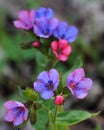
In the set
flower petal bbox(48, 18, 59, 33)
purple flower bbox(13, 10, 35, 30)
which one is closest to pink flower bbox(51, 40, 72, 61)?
flower petal bbox(48, 18, 59, 33)

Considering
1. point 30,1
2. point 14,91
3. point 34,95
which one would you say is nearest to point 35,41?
point 34,95

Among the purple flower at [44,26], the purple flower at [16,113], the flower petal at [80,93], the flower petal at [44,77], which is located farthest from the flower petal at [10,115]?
the purple flower at [44,26]

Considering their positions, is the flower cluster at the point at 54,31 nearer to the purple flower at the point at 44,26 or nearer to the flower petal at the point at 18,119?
the purple flower at the point at 44,26

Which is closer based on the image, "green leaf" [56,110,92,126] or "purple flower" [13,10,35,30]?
"green leaf" [56,110,92,126]

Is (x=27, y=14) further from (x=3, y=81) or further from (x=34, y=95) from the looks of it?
(x=3, y=81)

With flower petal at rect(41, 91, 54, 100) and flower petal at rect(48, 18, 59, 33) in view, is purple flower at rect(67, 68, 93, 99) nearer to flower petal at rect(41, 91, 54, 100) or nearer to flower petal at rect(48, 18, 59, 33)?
flower petal at rect(41, 91, 54, 100)

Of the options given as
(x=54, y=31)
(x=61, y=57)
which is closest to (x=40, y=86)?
(x=61, y=57)

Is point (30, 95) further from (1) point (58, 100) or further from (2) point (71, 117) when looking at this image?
(2) point (71, 117)
